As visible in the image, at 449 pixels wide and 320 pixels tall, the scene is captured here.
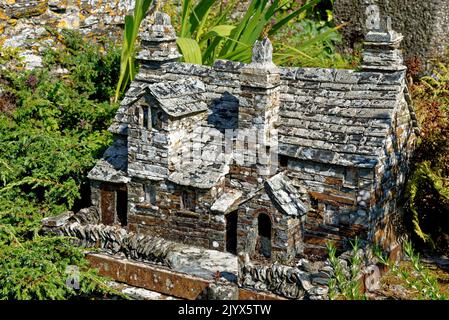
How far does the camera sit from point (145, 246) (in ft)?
31.4

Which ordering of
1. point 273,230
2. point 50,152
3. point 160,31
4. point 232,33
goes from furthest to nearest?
point 232,33 → point 50,152 → point 160,31 → point 273,230

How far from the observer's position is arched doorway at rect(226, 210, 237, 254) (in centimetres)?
978

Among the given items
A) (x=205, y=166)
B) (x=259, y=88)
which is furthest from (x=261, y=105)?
(x=205, y=166)

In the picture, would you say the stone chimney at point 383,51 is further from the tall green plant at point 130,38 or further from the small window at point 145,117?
the tall green plant at point 130,38

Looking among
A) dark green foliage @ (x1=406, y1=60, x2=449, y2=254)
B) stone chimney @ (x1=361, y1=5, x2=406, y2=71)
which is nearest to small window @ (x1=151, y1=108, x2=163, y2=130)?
stone chimney @ (x1=361, y1=5, x2=406, y2=71)

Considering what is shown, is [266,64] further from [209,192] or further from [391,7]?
[391,7]

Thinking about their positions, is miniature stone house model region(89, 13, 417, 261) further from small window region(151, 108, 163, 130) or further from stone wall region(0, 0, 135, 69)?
stone wall region(0, 0, 135, 69)

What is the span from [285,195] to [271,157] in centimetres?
54

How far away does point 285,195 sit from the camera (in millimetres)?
9289

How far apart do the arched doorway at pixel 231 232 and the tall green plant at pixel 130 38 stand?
3131 millimetres

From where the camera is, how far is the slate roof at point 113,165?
10086 millimetres

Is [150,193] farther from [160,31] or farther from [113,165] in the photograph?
[160,31]

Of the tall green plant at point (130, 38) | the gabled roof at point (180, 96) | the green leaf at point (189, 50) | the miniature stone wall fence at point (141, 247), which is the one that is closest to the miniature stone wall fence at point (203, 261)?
the miniature stone wall fence at point (141, 247)

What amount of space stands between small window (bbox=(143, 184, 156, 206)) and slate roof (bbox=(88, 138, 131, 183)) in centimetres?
26
